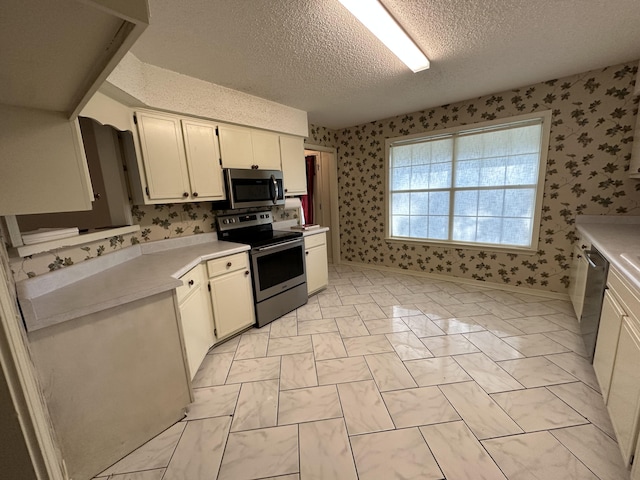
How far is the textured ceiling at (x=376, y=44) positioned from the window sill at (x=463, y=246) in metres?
1.86

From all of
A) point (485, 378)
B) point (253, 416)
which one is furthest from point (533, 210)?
point (253, 416)

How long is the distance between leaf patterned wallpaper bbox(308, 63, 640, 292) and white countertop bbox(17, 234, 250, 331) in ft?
9.58

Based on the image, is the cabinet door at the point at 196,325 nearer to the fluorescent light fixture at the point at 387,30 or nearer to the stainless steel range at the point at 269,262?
the stainless steel range at the point at 269,262

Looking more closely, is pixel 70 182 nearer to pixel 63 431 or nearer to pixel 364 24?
pixel 63 431

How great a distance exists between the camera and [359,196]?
432 centimetres

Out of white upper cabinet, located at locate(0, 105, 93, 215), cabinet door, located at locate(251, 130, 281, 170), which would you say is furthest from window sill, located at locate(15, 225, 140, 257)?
cabinet door, located at locate(251, 130, 281, 170)

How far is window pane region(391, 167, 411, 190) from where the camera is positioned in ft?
12.5

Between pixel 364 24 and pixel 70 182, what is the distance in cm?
185

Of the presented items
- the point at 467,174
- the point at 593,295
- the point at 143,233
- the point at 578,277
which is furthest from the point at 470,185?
the point at 143,233

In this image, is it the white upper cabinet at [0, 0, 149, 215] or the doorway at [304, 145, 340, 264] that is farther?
the doorway at [304, 145, 340, 264]

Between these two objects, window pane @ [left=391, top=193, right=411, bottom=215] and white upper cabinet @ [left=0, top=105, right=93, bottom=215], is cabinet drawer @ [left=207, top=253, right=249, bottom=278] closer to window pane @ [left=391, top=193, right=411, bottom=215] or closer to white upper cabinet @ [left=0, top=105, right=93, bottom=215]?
white upper cabinet @ [left=0, top=105, right=93, bottom=215]

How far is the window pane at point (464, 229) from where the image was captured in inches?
132

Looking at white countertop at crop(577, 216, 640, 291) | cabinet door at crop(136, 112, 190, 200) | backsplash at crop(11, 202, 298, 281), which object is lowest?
white countertop at crop(577, 216, 640, 291)

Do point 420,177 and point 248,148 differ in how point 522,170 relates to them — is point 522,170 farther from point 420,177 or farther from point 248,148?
point 248,148
